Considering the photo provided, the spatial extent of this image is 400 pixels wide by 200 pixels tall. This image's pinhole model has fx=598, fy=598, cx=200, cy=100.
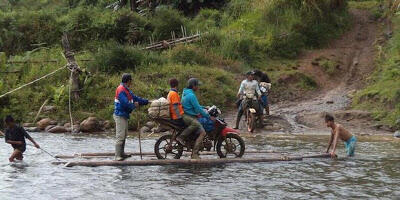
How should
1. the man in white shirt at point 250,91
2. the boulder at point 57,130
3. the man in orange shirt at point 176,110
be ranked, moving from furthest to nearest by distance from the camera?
the boulder at point 57,130
the man in white shirt at point 250,91
the man in orange shirt at point 176,110

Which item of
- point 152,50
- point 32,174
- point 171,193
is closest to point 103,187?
point 171,193

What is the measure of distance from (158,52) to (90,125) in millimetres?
8568

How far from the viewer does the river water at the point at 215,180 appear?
431 inches

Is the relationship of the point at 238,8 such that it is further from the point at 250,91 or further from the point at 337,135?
the point at 337,135

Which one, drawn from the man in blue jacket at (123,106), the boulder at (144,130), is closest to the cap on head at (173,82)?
the man in blue jacket at (123,106)

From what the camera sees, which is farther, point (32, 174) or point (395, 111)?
point (395, 111)

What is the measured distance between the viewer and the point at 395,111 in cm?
2123

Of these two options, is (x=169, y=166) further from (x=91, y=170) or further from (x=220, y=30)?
(x=220, y=30)

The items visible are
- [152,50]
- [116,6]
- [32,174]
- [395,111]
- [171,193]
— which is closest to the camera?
[171,193]

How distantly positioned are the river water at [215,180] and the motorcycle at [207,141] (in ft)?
2.17

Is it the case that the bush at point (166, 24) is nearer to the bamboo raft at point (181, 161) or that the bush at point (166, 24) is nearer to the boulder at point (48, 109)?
the boulder at point (48, 109)

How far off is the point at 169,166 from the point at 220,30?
18707 mm

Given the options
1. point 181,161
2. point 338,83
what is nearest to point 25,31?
point 338,83

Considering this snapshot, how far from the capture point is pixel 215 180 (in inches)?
476
